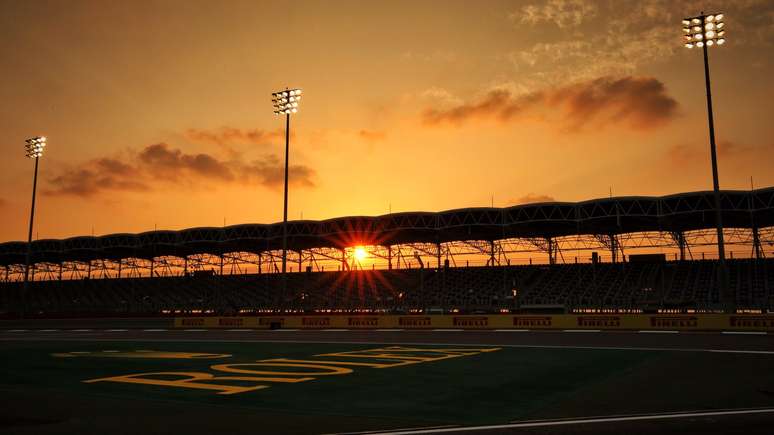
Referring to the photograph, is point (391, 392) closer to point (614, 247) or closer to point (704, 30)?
point (704, 30)

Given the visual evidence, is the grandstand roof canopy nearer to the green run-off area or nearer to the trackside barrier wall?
the trackside barrier wall

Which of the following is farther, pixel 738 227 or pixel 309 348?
pixel 738 227

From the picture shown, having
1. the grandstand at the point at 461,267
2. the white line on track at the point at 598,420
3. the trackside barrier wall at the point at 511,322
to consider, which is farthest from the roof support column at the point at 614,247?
the white line on track at the point at 598,420

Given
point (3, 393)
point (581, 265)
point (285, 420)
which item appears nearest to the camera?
point (285, 420)

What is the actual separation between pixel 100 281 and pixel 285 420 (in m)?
87.2

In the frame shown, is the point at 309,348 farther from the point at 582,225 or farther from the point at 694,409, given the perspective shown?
the point at 582,225

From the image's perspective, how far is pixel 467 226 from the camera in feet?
182

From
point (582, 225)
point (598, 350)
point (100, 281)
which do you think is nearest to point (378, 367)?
point (598, 350)

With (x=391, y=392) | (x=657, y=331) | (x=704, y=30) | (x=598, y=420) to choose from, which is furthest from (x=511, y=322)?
(x=598, y=420)

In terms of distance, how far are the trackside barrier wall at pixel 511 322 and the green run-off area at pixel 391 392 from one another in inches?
493

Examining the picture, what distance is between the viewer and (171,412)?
10016 millimetres

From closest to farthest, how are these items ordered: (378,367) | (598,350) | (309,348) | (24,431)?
(24,431) → (378,367) → (598,350) → (309,348)

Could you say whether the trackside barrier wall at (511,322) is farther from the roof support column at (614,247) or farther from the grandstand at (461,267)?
the roof support column at (614,247)

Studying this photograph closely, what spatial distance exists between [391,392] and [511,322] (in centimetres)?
2387
